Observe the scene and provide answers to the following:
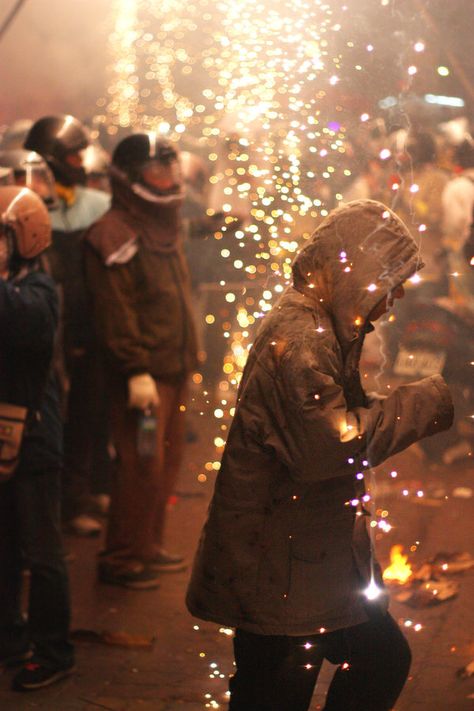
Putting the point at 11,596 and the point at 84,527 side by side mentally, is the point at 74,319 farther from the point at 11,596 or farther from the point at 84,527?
the point at 11,596

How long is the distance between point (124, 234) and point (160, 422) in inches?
32.6

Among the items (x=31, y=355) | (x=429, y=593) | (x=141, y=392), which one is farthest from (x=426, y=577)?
(x=141, y=392)

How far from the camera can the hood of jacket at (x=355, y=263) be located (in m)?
3.08

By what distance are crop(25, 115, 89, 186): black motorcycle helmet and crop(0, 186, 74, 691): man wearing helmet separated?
1.83 meters

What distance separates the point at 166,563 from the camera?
5.57 m

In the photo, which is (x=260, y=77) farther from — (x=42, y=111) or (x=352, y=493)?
(x=42, y=111)

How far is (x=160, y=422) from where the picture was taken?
5.41m

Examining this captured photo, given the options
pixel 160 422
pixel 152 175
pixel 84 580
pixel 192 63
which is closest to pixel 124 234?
pixel 152 175

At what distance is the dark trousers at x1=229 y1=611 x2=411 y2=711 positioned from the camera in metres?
3.15

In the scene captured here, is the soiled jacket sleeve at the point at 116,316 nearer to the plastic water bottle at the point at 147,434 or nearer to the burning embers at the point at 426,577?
the plastic water bottle at the point at 147,434

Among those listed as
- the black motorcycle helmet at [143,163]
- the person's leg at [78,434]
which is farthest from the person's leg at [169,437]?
the black motorcycle helmet at [143,163]

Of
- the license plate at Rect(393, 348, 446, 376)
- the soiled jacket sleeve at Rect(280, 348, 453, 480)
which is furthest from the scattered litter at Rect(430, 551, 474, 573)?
the soiled jacket sleeve at Rect(280, 348, 453, 480)

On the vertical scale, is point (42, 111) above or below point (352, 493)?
below

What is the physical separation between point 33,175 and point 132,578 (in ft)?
5.84
